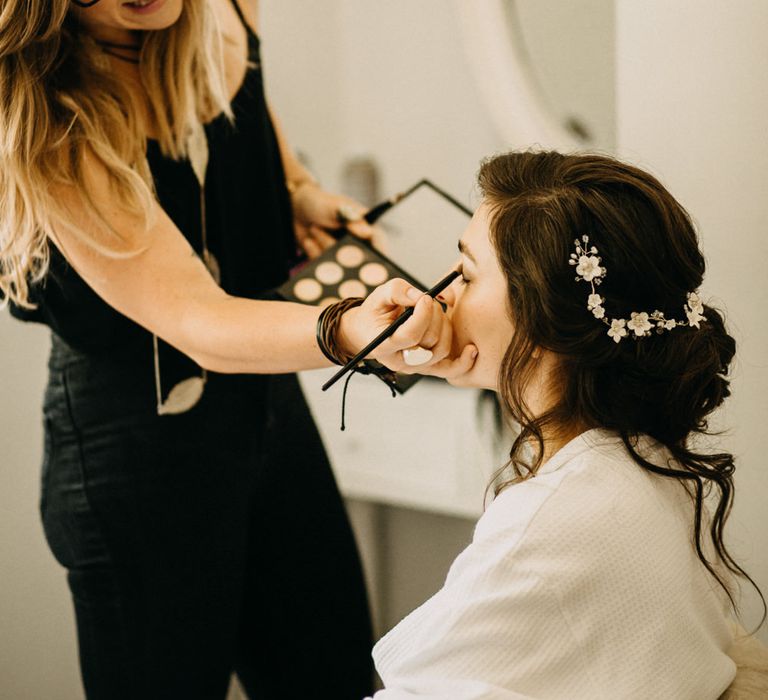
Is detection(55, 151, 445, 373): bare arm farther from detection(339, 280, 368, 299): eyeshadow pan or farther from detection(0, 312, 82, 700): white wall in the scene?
detection(0, 312, 82, 700): white wall

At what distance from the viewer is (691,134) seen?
36.5 inches

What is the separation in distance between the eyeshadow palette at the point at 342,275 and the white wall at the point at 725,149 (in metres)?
0.31

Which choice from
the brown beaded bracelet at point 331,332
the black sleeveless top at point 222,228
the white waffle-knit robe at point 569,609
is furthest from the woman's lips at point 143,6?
Answer: the white waffle-knit robe at point 569,609

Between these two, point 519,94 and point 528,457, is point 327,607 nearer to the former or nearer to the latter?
point 528,457

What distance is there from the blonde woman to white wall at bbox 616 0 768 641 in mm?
332

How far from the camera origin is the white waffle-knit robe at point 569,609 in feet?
2.27

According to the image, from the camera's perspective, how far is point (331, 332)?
83 cm

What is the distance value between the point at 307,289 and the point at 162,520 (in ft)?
1.06

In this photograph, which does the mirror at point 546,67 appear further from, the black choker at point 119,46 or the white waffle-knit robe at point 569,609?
the white waffle-knit robe at point 569,609

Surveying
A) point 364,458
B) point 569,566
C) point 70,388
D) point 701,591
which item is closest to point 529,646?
point 569,566

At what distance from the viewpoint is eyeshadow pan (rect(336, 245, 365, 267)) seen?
1.05 metres

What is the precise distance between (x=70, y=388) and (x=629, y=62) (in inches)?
29.3

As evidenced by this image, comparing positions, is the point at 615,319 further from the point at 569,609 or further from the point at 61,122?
the point at 61,122

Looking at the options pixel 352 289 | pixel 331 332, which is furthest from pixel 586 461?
pixel 352 289
